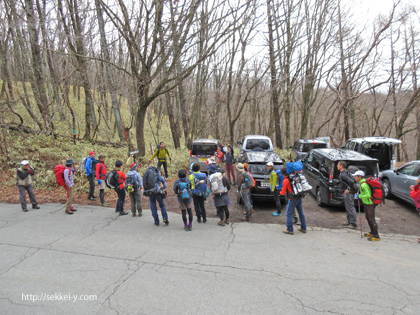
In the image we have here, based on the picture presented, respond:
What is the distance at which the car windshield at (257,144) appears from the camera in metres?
12.9

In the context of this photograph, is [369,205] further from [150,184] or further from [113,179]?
[113,179]

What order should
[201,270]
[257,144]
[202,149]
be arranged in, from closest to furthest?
[201,270] < [202,149] < [257,144]

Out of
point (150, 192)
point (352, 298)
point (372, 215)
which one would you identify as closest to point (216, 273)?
point (352, 298)

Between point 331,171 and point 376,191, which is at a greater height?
point 331,171

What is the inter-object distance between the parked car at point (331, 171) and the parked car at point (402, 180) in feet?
4.68

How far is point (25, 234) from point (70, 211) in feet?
4.96

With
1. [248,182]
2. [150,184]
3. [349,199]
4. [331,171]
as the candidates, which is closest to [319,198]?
[331,171]

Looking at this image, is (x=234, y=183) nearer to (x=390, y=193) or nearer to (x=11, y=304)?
(x=390, y=193)

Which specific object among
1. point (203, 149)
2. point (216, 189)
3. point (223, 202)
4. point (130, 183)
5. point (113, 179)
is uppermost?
point (203, 149)

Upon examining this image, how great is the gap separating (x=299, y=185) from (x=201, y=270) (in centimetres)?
301

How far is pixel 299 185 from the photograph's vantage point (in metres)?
5.74

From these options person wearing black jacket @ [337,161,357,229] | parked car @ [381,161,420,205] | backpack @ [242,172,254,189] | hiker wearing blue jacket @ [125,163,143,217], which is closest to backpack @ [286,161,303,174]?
backpack @ [242,172,254,189]

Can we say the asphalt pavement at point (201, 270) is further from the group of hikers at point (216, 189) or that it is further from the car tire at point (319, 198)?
the car tire at point (319, 198)

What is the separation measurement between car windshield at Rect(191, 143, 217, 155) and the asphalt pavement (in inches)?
240
